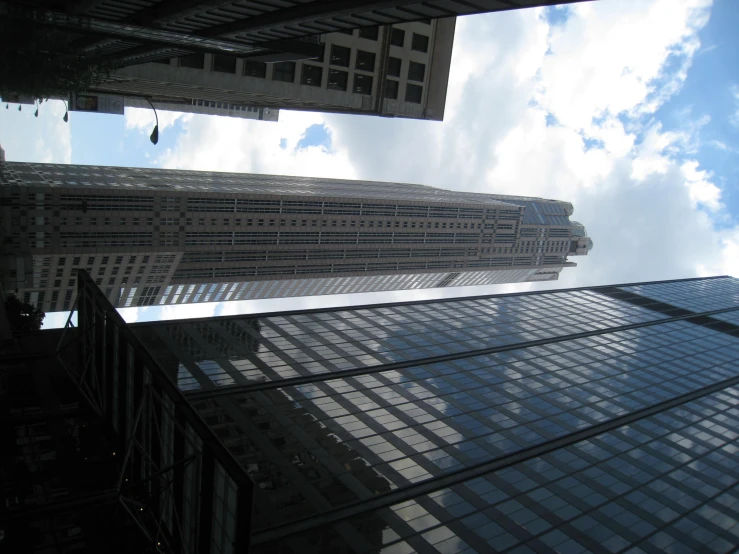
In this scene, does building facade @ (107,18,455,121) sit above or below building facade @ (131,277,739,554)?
above

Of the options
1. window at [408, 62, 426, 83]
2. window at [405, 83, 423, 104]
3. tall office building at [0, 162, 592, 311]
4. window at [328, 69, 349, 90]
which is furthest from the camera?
tall office building at [0, 162, 592, 311]

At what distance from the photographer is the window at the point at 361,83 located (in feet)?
239

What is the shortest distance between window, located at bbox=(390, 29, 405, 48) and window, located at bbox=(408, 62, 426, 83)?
3287mm

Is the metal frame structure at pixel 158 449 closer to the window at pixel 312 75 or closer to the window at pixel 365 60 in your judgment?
the window at pixel 312 75

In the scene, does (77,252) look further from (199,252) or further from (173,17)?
(173,17)

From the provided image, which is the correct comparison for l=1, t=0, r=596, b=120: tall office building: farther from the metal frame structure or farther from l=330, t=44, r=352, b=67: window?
the metal frame structure

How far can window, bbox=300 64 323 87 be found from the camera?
228 feet

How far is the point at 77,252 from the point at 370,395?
346 ft

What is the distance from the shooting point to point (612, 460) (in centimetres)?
4719

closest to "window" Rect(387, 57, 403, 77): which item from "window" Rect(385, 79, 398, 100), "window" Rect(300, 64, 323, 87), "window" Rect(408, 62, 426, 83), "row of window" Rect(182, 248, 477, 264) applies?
"window" Rect(385, 79, 398, 100)

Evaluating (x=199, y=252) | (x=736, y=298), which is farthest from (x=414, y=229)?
(x=736, y=298)

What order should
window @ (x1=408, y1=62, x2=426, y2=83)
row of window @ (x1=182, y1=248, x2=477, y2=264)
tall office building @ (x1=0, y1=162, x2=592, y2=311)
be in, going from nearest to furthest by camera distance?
window @ (x1=408, y1=62, x2=426, y2=83) → tall office building @ (x1=0, y1=162, x2=592, y2=311) → row of window @ (x1=182, y1=248, x2=477, y2=264)

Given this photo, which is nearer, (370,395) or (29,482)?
(29,482)

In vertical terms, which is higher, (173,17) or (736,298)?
(173,17)
